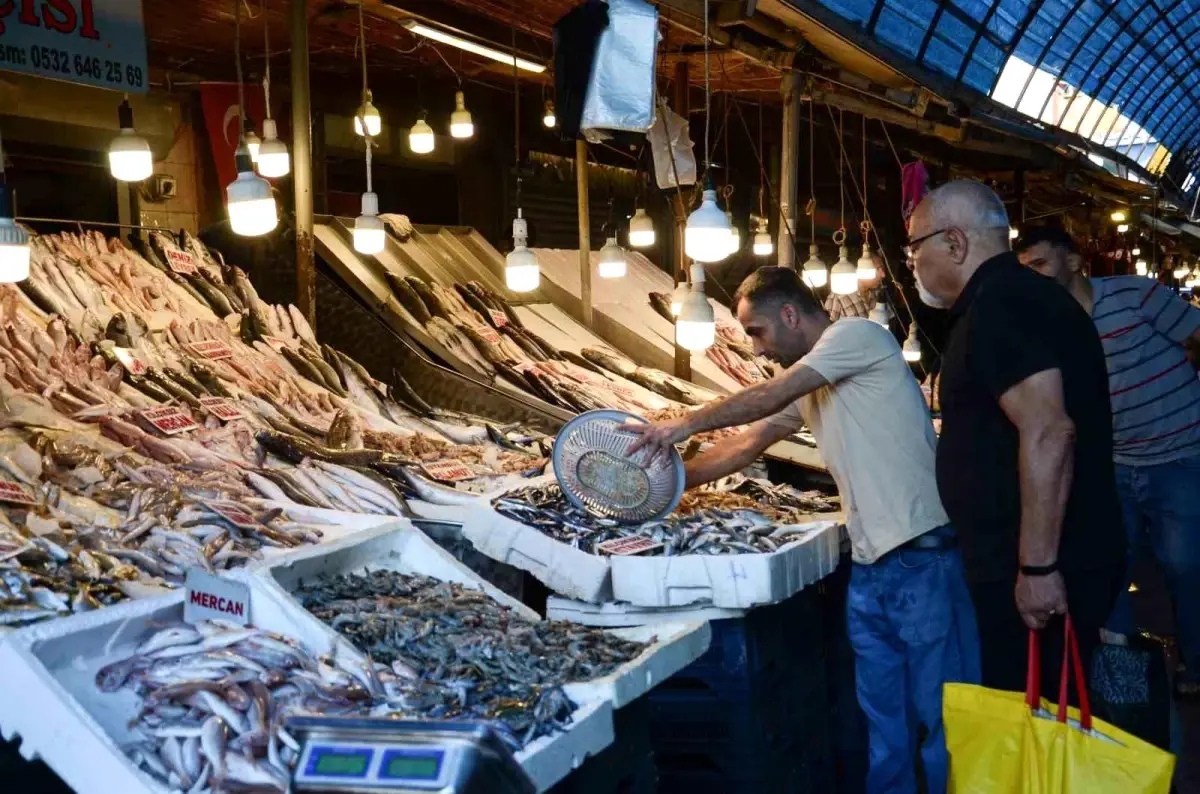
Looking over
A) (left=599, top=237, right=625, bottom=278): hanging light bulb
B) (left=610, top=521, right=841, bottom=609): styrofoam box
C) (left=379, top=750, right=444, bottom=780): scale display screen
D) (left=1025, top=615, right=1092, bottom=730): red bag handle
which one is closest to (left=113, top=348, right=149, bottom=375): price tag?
(left=610, top=521, right=841, bottom=609): styrofoam box

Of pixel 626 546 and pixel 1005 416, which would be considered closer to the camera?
pixel 1005 416

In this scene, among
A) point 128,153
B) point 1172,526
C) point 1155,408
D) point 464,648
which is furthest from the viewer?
point 128,153

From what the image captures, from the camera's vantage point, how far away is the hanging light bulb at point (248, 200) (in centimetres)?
536

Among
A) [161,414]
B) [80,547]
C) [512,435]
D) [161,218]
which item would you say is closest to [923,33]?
[161,218]

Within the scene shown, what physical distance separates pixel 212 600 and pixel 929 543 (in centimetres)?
221

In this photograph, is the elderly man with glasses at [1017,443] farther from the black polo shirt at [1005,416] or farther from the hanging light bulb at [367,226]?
the hanging light bulb at [367,226]

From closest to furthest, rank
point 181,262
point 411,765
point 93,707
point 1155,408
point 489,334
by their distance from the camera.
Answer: point 411,765, point 93,707, point 1155,408, point 181,262, point 489,334

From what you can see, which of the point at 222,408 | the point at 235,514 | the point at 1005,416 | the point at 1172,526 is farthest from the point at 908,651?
the point at 222,408

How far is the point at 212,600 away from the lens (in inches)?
123

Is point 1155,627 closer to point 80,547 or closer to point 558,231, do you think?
point 80,547

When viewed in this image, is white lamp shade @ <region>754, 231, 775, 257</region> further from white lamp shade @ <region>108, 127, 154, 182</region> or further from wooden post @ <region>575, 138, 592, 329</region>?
white lamp shade @ <region>108, 127, 154, 182</region>

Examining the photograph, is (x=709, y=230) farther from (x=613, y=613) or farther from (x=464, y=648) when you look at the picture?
(x=464, y=648)

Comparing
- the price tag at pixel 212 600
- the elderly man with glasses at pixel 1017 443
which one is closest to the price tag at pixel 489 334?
the price tag at pixel 212 600

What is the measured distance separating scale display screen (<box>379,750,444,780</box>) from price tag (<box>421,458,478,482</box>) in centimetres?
381
